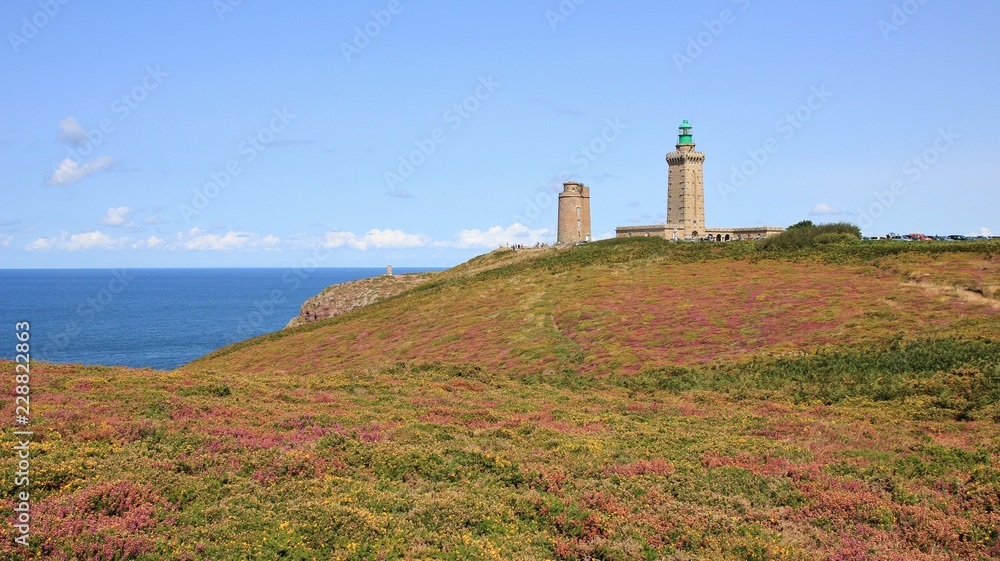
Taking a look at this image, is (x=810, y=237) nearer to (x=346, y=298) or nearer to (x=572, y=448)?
(x=346, y=298)

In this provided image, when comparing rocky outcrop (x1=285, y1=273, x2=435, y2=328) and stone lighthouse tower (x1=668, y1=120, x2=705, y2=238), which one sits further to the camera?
stone lighthouse tower (x1=668, y1=120, x2=705, y2=238)

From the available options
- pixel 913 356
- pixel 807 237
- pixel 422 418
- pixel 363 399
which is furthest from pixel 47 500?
pixel 807 237

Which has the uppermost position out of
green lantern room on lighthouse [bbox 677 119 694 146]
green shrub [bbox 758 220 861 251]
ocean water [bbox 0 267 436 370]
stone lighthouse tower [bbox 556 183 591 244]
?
green lantern room on lighthouse [bbox 677 119 694 146]

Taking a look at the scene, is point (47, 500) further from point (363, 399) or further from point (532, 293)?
point (532, 293)

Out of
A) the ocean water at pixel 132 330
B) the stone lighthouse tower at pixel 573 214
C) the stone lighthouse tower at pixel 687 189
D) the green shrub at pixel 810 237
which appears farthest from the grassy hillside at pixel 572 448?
the stone lighthouse tower at pixel 573 214

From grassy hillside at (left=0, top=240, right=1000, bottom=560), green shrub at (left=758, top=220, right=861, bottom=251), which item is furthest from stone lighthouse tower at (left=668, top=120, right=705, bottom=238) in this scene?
grassy hillside at (left=0, top=240, right=1000, bottom=560)

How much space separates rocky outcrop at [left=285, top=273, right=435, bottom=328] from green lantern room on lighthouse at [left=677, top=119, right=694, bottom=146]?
148ft

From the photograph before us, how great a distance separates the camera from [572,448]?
20.3m

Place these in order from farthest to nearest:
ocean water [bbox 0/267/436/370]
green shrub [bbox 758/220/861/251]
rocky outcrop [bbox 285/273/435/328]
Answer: ocean water [bbox 0/267/436/370] → rocky outcrop [bbox 285/273/435/328] → green shrub [bbox 758/220/861/251]

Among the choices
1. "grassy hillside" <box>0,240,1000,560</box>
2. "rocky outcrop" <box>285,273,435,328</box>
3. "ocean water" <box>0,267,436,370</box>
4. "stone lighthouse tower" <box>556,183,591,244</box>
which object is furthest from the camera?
"stone lighthouse tower" <box>556,183,591,244</box>

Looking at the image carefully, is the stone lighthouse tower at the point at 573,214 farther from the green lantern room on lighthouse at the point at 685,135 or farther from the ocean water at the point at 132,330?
the ocean water at the point at 132,330

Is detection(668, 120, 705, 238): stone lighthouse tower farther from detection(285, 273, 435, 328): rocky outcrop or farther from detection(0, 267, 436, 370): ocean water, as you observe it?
detection(0, 267, 436, 370): ocean water

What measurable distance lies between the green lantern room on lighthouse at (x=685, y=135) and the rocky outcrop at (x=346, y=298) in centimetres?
4498

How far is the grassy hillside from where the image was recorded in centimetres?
1374
